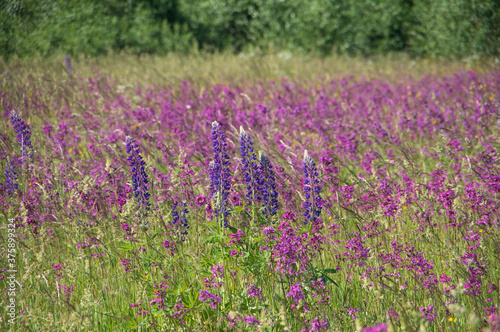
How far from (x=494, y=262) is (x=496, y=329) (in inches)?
54.6

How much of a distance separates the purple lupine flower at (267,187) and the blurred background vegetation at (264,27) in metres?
9.11

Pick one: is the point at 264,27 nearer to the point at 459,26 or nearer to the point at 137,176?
the point at 459,26

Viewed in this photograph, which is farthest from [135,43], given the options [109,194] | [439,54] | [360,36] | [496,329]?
[496,329]

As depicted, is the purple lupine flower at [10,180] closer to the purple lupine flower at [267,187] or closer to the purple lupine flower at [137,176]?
the purple lupine flower at [137,176]

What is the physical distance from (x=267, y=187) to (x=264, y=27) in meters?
17.3

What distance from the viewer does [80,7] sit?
579 inches

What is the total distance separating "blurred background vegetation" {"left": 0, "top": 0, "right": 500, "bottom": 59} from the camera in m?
12.0

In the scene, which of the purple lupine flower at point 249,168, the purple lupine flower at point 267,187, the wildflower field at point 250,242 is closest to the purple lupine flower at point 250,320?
the wildflower field at point 250,242

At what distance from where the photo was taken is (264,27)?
18938 mm

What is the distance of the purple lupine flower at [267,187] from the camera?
9.10 feet

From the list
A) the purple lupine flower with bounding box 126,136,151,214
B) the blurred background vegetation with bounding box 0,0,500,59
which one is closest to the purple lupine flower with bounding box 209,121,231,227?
the purple lupine flower with bounding box 126,136,151,214

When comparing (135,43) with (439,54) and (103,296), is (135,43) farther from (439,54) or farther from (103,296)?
(103,296)

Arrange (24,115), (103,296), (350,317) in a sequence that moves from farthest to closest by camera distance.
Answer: (24,115) → (103,296) → (350,317)

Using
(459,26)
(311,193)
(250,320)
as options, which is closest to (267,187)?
(311,193)
